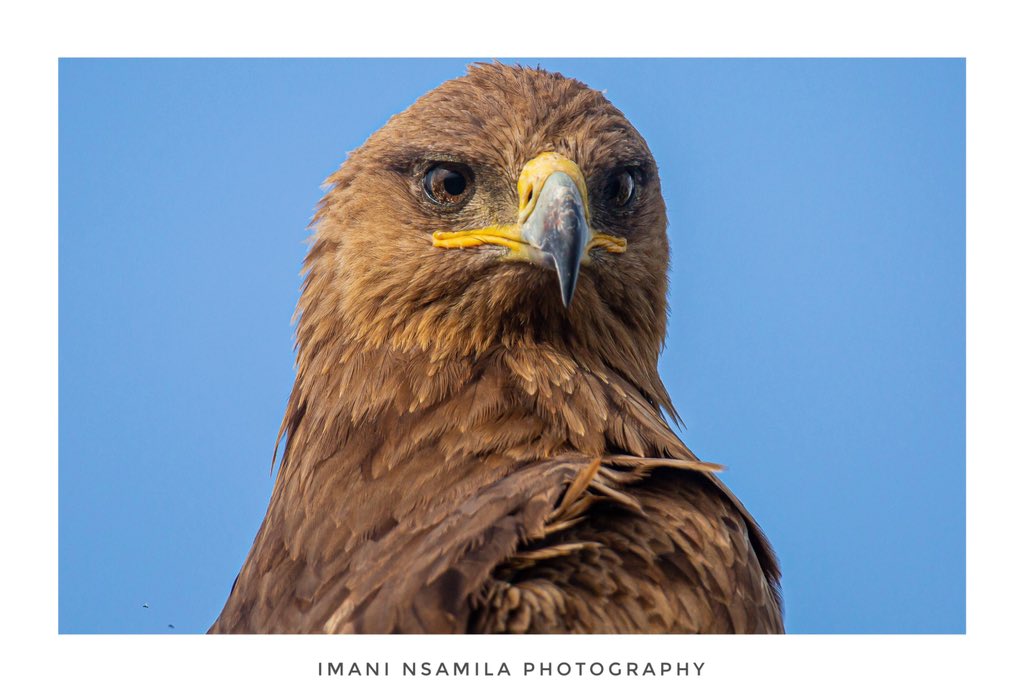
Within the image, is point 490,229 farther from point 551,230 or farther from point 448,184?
point 551,230

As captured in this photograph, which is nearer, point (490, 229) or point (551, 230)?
point (551, 230)

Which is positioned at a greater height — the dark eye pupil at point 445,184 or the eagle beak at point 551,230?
the dark eye pupil at point 445,184

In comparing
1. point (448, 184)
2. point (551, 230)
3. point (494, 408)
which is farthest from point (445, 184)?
point (494, 408)

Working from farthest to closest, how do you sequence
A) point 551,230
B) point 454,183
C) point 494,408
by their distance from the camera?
point 454,183 < point 494,408 < point 551,230

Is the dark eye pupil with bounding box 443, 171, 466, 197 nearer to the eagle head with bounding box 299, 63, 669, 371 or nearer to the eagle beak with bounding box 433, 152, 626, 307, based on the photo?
the eagle head with bounding box 299, 63, 669, 371

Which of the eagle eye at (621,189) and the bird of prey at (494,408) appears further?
the eagle eye at (621,189)

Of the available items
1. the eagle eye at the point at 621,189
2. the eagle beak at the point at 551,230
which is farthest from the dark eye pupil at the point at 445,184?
the eagle eye at the point at 621,189

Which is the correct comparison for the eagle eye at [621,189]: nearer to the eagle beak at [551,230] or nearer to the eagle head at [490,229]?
the eagle head at [490,229]

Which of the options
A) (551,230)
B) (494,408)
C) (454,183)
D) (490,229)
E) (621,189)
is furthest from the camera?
(621,189)
